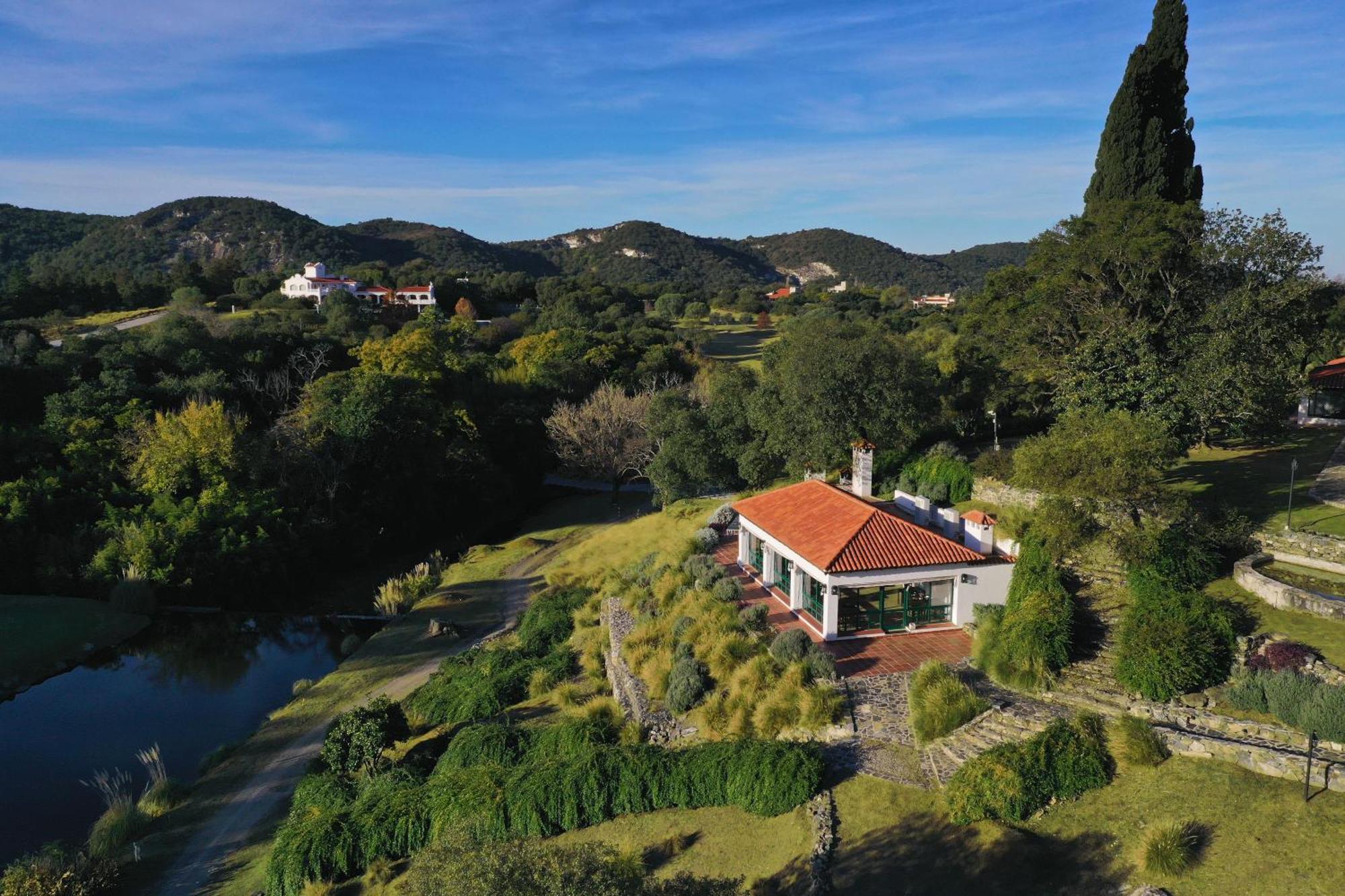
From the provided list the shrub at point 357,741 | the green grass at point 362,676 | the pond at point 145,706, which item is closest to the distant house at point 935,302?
the green grass at point 362,676

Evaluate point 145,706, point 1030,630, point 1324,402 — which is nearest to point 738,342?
point 1324,402

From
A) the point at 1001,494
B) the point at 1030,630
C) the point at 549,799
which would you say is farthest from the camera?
the point at 1001,494

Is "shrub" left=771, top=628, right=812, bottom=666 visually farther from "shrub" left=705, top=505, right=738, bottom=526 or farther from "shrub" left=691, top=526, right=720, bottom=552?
"shrub" left=705, top=505, right=738, bottom=526

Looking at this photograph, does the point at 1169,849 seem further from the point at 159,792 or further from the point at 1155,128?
the point at 1155,128

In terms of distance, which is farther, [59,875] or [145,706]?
[145,706]

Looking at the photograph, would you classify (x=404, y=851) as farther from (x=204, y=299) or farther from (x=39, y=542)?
(x=204, y=299)
